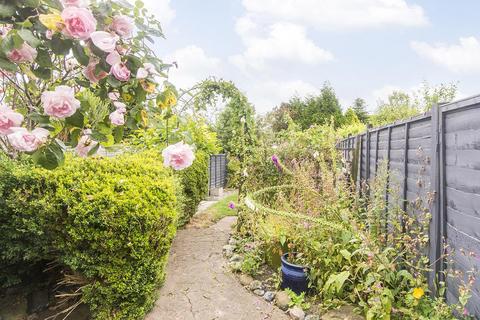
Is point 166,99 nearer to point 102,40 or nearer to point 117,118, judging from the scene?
point 117,118

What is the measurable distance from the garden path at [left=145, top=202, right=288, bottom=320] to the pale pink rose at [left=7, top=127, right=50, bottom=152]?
2.35 metres

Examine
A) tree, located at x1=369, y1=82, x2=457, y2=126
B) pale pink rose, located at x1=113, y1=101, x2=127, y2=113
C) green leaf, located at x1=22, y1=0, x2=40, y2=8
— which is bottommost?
pale pink rose, located at x1=113, y1=101, x2=127, y2=113

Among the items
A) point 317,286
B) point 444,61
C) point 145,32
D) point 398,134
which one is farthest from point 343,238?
point 444,61

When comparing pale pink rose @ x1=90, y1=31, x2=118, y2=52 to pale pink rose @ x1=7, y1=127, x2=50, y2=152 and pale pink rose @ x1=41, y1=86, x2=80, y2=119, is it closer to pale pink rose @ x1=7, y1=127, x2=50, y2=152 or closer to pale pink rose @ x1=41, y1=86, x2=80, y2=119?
pale pink rose @ x1=41, y1=86, x2=80, y2=119

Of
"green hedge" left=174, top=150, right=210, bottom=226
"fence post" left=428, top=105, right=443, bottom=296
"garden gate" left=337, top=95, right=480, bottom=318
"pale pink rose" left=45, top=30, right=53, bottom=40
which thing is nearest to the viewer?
"pale pink rose" left=45, top=30, right=53, bottom=40

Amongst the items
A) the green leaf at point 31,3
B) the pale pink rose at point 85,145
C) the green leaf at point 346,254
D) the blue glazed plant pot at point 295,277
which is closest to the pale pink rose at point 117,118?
the pale pink rose at point 85,145

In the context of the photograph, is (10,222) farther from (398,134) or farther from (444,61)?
(444,61)

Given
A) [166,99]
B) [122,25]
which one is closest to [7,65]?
[122,25]

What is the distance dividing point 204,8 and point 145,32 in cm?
208

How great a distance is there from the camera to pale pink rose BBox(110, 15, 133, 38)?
4.62 feet

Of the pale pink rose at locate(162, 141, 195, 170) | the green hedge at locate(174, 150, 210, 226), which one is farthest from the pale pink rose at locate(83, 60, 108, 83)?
the green hedge at locate(174, 150, 210, 226)

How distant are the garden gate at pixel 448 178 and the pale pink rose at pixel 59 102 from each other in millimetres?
2031

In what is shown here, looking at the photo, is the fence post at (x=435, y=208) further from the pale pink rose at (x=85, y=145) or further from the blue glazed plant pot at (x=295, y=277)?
the pale pink rose at (x=85, y=145)

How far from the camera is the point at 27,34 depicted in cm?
112
